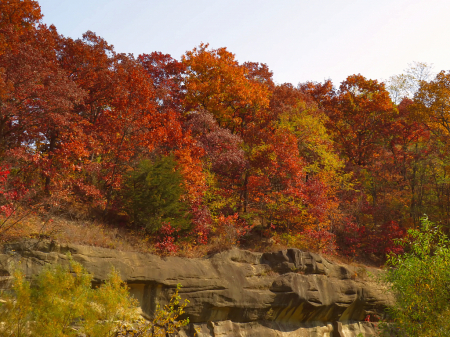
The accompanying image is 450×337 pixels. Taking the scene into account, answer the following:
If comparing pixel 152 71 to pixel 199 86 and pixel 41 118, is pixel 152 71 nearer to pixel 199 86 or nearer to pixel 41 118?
pixel 199 86

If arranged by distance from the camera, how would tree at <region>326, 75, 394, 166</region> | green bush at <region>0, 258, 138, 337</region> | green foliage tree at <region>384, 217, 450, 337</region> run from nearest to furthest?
green bush at <region>0, 258, 138, 337</region> → green foliage tree at <region>384, 217, 450, 337</region> → tree at <region>326, 75, 394, 166</region>

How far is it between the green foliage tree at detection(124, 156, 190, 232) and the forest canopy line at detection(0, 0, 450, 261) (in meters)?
0.07

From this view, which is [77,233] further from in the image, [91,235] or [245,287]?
[245,287]

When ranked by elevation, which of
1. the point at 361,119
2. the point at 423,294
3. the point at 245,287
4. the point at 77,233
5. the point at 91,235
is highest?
the point at 361,119

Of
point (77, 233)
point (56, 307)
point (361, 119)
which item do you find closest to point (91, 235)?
point (77, 233)

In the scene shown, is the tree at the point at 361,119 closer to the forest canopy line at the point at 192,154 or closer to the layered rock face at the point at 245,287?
the forest canopy line at the point at 192,154

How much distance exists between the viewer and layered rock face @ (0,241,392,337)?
1546cm

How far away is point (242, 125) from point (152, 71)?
10.2 m

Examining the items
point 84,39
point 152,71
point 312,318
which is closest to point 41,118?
point 84,39

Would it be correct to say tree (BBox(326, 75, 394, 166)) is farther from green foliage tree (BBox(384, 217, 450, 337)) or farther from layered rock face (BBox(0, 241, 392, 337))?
green foliage tree (BBox(384, 217, 450, 337))

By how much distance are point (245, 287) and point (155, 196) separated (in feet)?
23.2

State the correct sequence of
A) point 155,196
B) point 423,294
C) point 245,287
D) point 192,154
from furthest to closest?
point 192,154 → point 245,287 → point 155,196 → point 423,294

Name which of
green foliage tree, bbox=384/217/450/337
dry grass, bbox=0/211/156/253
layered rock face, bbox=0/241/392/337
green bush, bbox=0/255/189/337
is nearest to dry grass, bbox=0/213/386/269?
dry grass, bbox=0/211/156/253

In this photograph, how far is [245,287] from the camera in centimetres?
1967
